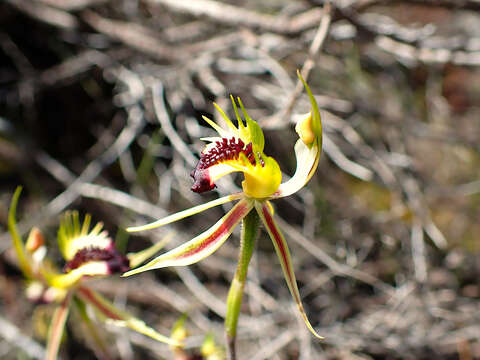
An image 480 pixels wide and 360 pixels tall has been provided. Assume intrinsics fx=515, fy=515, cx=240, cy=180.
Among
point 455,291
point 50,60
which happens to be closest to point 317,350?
point 455,291

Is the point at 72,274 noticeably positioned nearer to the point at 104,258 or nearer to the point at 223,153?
the point at 104,258

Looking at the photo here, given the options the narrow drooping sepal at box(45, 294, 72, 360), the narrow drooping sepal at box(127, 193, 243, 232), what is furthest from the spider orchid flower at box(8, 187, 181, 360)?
the narrow drooping sepal at box(127, 193, 243, 232)

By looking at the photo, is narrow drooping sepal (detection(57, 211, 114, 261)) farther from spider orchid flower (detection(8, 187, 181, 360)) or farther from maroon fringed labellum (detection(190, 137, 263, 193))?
maroon fringed labellum (detection(190, 137, 263, 193))

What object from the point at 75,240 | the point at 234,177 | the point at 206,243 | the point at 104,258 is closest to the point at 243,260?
the point at 206,243

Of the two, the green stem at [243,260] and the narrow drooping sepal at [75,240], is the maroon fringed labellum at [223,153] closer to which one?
the green stem at [243,260]

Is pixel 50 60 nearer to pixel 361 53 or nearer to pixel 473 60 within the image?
pixel 361 53

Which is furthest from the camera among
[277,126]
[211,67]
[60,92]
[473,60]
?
[60,92]
